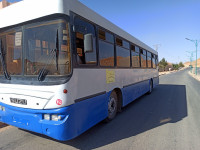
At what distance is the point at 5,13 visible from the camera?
343 cm

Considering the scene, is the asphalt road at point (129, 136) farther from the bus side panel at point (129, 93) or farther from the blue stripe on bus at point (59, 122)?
the bus side panel at point (129, 93)

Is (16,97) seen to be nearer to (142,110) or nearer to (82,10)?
(82,10)

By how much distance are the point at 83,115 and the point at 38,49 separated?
1695 mm

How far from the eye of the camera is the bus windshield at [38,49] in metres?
2.75

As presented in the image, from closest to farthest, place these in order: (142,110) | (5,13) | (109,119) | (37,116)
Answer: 1. (37,116)
2. (5,13)
3. (109,119)
4. (142,110)

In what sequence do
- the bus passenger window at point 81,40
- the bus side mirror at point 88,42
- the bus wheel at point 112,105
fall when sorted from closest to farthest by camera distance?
1. the bus side mirror at point 88,42
2. the bus passenger window at point 81,40
3. the bus wheel at point 112,105

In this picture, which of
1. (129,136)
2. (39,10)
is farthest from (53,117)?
(39,10)

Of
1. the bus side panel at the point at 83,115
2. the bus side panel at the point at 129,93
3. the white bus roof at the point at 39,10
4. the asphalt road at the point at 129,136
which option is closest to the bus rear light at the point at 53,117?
the bus side panel at the point at 83,115

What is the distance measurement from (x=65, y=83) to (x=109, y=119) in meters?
2.45

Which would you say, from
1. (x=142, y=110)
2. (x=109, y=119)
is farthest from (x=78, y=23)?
(x=142, y=110)

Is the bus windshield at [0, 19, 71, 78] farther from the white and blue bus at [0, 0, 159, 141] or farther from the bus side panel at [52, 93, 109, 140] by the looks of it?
the bus side panel at [52, 93, 109, 140]

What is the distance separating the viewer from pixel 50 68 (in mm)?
2785

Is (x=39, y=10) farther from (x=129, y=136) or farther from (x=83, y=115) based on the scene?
(x=129, y=136)

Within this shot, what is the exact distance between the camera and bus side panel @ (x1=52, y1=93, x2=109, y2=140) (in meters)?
2.76
